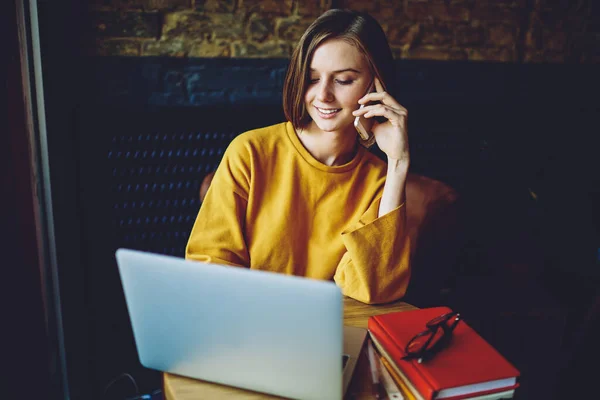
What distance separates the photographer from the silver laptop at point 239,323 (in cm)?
65

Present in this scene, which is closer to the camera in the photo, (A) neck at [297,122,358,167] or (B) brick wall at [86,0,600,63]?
(A) neck at [297,122,358,167]

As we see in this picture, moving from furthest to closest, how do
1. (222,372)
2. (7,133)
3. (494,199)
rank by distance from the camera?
(494,199)
(7,133)
(222,372)

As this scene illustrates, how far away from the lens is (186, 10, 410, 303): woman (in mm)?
1204

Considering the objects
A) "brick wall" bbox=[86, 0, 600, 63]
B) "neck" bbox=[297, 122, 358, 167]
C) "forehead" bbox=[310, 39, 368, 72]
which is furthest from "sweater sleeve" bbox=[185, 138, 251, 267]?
"brick wall" bbox=[86, 0, 600, 63]

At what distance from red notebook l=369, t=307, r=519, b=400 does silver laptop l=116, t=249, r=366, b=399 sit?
163mm

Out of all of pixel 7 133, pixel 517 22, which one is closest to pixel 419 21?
pixel 517 22

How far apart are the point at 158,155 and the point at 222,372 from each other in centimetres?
146

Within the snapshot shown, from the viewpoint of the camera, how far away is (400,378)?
2.71 ft

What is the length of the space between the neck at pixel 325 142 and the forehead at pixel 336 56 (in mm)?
197

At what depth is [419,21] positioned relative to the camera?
2258mm

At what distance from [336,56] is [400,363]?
0.81 meters

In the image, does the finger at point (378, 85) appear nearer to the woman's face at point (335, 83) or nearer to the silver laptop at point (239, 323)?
the woman's face at point (335, 83)

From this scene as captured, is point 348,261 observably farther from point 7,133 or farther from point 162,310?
point 7,133

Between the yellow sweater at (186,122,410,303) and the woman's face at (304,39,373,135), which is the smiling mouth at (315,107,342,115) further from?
the yellow sweater at (186,122,410,303)
